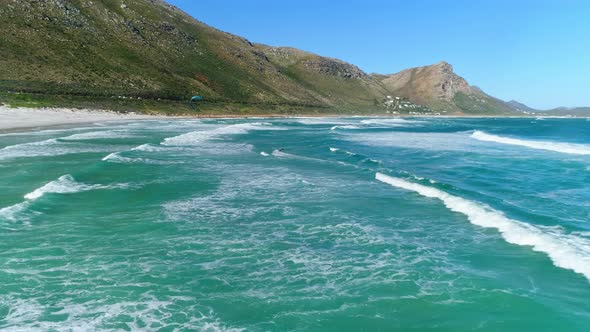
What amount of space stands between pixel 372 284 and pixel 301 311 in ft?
7.25

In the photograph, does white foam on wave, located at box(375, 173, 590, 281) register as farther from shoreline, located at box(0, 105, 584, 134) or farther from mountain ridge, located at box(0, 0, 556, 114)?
mountain ridge, located at box(0, 0, 556, 114)

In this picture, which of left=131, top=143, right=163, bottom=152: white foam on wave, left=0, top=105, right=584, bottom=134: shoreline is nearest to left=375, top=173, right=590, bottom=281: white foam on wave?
left=131, top=143, right=163, bottom=152: white foam on wave

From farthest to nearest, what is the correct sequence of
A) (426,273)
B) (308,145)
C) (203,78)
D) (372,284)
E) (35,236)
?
(203,78)
(308,145)
(35,236)
(426,273)
(372,284)

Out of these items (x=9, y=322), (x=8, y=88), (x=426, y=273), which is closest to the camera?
(x=9, y=322)

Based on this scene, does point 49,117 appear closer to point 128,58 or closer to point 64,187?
point 64,187

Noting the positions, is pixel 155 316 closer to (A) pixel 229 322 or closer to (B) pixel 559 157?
(A) pixel 229 322

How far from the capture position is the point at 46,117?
204 ft

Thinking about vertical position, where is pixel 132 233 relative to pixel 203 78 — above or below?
below

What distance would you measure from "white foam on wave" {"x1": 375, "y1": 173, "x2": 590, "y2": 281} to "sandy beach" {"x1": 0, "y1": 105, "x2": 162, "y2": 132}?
1799 inches

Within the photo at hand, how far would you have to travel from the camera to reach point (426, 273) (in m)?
11.5

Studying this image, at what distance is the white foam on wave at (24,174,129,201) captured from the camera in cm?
1820

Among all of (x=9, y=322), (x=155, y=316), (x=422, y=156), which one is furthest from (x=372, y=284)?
(x=422, y=156)

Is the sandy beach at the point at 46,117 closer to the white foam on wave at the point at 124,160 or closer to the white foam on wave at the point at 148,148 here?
the white foam on wave at the point at 148,148

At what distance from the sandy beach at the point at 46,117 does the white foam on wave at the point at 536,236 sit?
45.7m
